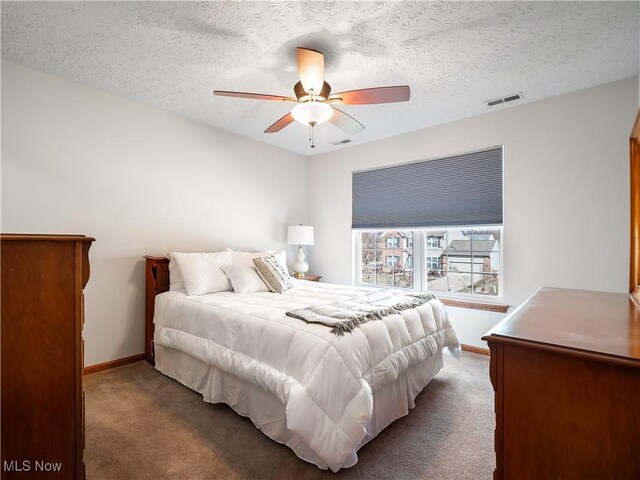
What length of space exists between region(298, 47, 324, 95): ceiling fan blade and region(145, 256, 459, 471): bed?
1562 millimetres

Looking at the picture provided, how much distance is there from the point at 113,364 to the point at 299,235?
2506mm

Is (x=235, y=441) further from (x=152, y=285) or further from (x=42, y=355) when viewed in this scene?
(x=152, y=285)

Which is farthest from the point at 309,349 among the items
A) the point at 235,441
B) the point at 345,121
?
the point at 345,121

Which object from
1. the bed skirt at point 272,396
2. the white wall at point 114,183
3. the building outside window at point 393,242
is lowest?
the bed skirt at point 272,396

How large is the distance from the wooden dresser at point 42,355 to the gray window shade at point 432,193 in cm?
347

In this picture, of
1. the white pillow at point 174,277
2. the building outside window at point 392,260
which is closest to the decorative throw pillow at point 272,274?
the white pillow at point 174,277

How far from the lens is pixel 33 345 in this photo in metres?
1.06

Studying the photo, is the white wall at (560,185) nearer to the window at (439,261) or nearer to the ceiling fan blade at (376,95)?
the window at (439,261)

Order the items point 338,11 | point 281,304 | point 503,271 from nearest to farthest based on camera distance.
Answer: point 338,11 < point 281,304 < point 503,271

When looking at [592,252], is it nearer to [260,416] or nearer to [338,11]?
[338,11]

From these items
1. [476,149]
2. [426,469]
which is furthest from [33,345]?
[476,149]

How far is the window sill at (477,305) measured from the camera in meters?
3.22

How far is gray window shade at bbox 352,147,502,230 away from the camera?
11.1 ft

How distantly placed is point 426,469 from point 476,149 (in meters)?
3.06
